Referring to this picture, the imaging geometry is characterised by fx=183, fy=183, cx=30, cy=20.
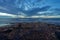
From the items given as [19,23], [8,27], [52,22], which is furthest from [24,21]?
[52,22]

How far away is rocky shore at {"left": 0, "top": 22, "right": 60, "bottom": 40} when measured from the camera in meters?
15.0

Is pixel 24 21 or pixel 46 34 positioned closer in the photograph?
pixel 46 34

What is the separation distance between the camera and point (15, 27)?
1656cm

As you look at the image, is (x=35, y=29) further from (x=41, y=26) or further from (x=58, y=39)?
(x=58, y=39)

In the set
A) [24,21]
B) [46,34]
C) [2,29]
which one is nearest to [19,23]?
[24,21]

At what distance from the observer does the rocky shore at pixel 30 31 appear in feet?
49.3

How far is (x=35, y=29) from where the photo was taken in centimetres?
1625

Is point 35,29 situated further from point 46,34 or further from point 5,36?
point 5,36

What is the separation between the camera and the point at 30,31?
1583 cm

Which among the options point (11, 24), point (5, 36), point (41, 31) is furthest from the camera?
point (11, 24)

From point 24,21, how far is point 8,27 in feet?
5.52

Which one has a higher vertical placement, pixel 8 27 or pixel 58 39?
pixel 8 27

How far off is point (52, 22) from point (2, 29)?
488 cm

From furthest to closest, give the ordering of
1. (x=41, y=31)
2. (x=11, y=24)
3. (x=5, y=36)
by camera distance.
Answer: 1. (x=11, y=24)
2. (x=41, y=31)
3. (x=5, y=36)
